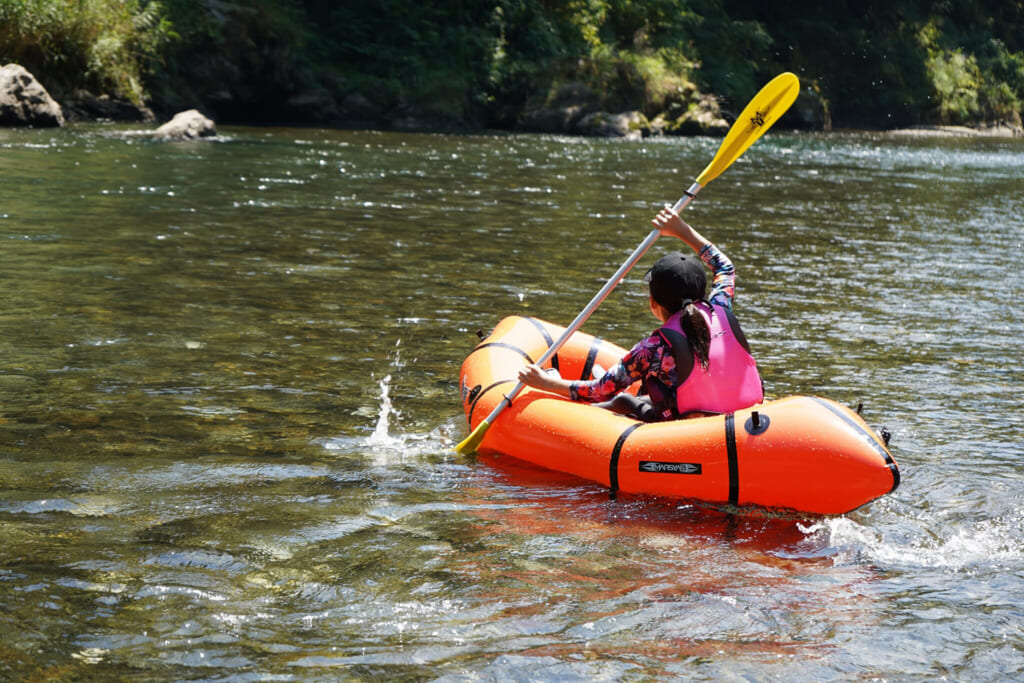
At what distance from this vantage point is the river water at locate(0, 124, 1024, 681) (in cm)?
293

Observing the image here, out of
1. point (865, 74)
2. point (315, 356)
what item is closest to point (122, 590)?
point (315, 356)

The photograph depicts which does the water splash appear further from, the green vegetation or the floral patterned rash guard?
the green vegetation

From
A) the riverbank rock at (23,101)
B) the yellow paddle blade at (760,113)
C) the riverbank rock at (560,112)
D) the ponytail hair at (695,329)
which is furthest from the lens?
the riverbank rock at (560,112)

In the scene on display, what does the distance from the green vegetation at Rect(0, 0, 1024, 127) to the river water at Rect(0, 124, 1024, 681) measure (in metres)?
8.75

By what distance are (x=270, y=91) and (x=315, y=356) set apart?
16455 mm

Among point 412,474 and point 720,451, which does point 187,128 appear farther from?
point 720,451

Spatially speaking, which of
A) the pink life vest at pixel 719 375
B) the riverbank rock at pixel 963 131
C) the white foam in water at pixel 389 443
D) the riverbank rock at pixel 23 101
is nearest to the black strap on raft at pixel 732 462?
the pink life vest at pixel 719 375

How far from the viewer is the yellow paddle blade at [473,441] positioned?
4.74 metres

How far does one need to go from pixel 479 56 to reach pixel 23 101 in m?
10.8

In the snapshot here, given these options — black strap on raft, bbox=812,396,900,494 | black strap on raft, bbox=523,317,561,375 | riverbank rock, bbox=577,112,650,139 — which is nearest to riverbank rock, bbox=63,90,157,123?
riverbank rock, bbox=577,112,650,139

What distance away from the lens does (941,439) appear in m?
4.97

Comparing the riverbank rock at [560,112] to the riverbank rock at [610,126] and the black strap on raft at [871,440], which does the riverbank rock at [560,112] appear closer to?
the riverbank rock at [610,126]

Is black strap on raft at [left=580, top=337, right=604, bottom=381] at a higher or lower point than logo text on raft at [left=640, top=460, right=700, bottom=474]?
higher

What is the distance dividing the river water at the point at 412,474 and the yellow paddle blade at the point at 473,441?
0.24 m
